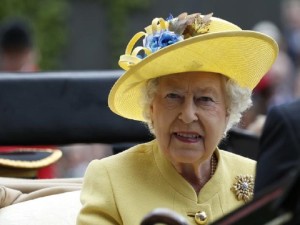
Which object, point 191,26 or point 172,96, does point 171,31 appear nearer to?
point 191,26

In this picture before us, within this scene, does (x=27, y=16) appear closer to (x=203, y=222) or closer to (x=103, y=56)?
(x=103, y=56)

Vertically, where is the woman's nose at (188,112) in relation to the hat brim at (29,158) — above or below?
above

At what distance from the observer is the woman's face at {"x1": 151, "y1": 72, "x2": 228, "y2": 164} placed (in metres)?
3.87

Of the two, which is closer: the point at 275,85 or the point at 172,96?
the point at 172,96

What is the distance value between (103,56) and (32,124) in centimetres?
919

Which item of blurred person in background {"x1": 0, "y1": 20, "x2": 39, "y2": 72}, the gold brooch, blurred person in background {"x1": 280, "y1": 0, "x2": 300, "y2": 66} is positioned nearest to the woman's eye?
the gold brooch

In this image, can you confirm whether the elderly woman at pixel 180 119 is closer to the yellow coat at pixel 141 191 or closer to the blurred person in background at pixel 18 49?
the yellow coat at pixel 141 191

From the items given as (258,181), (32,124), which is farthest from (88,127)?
(258,181)

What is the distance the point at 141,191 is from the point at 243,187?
40cm

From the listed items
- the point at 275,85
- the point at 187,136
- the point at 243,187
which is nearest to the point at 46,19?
the point at 275,85

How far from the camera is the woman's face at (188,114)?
3.87m

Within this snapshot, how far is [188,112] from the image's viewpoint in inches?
152

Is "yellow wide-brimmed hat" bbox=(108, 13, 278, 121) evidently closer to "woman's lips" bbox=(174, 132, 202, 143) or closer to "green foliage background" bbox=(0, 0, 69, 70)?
"woman's lips" bbox=(174, 132, 202, 143)

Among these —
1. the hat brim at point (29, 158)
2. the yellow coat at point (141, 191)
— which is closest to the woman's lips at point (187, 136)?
the yellow coat at point (141, 191)
